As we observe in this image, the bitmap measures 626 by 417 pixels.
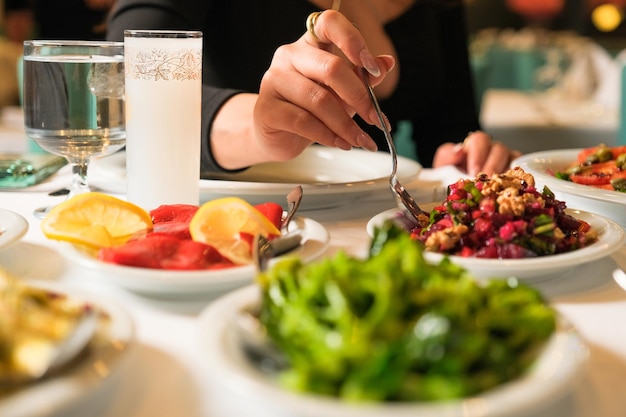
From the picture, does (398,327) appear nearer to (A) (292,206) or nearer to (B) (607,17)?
(A) (292,206)

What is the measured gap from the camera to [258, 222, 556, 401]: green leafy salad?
48cm

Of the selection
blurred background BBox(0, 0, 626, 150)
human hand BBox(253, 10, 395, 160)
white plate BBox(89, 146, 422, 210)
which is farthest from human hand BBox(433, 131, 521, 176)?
blurred background BBox(0, 0, 626, 150)

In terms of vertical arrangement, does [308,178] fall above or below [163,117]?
below

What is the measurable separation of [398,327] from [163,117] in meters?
0.63

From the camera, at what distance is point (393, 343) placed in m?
0.49

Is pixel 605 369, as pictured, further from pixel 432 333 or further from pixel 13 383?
pixel 13 383

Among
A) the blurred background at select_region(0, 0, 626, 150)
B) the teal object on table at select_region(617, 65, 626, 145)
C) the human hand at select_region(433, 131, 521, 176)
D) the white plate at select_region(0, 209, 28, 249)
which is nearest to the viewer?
the white plate at select_region(0, 209, 28, 249)

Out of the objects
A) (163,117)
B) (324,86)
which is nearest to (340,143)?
(324,86)

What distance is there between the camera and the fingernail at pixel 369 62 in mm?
1044

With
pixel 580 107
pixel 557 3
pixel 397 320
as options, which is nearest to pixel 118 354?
pixel 397 320

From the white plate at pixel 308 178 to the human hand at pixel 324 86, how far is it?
8 centimetres

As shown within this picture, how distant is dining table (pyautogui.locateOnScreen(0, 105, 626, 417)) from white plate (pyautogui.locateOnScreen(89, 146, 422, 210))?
0.18 ft

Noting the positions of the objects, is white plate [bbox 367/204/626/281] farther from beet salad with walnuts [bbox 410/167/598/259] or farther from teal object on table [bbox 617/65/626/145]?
teal object on table [bbox 617/65/626/145]

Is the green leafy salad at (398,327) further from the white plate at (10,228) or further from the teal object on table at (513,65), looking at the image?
the teal object on table at (513,65)
